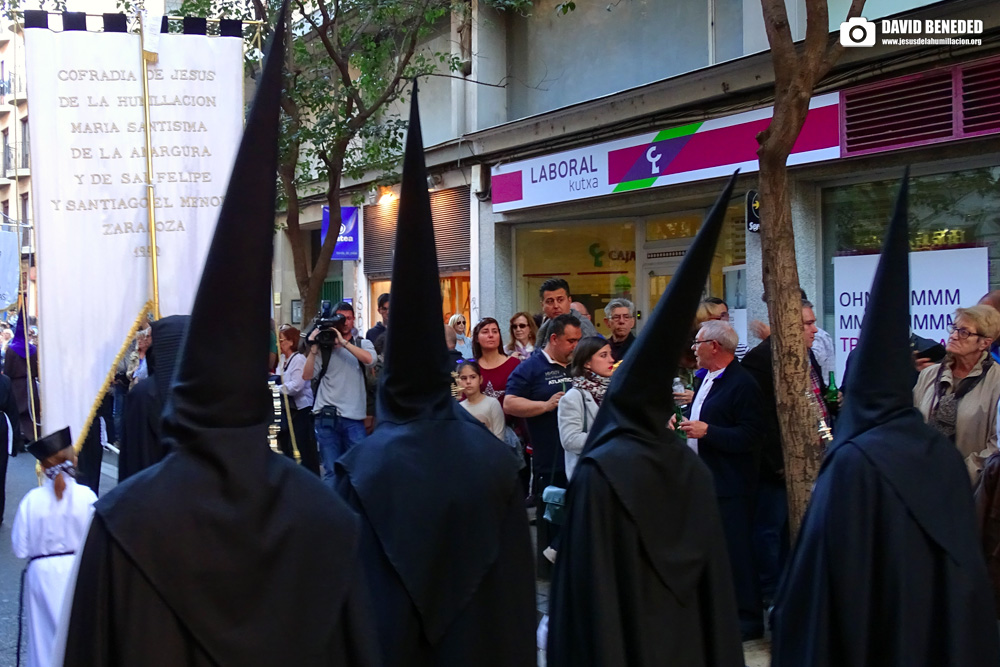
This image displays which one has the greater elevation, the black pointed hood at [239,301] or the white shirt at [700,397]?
the black pointed hood at [239,301]

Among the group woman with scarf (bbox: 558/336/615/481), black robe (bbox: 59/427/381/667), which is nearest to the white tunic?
woman with scarf (bbox: 558/336/615/481)

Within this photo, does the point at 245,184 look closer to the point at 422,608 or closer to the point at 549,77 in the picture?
the point at 422,608

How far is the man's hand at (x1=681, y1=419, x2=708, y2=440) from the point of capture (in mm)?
5832

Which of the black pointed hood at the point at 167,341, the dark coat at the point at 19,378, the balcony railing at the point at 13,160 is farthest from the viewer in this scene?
the balcony railing at the point at 13,160

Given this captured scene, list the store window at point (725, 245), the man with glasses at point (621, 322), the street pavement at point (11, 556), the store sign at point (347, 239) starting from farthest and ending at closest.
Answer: the store sign at point (347, 239)
the store window at point (725, 245)
the man with glasses at point (621, 322)
the street pavement at point (11, 556)

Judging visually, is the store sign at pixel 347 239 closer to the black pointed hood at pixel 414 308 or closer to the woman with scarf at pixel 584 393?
the woman with scarf at pixel 584 393

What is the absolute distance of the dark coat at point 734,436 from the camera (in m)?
5.93

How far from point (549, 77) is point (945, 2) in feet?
23.2

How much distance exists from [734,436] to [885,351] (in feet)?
7.92

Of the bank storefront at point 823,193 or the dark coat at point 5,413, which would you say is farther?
the dark coat at point 5,413

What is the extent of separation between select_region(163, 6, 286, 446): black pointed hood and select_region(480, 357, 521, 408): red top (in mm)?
5693

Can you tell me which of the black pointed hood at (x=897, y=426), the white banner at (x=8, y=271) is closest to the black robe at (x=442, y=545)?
the black pointed hood at (x=897, y=426)

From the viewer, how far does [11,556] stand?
8.69 meters

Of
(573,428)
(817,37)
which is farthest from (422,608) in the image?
(817,37)
